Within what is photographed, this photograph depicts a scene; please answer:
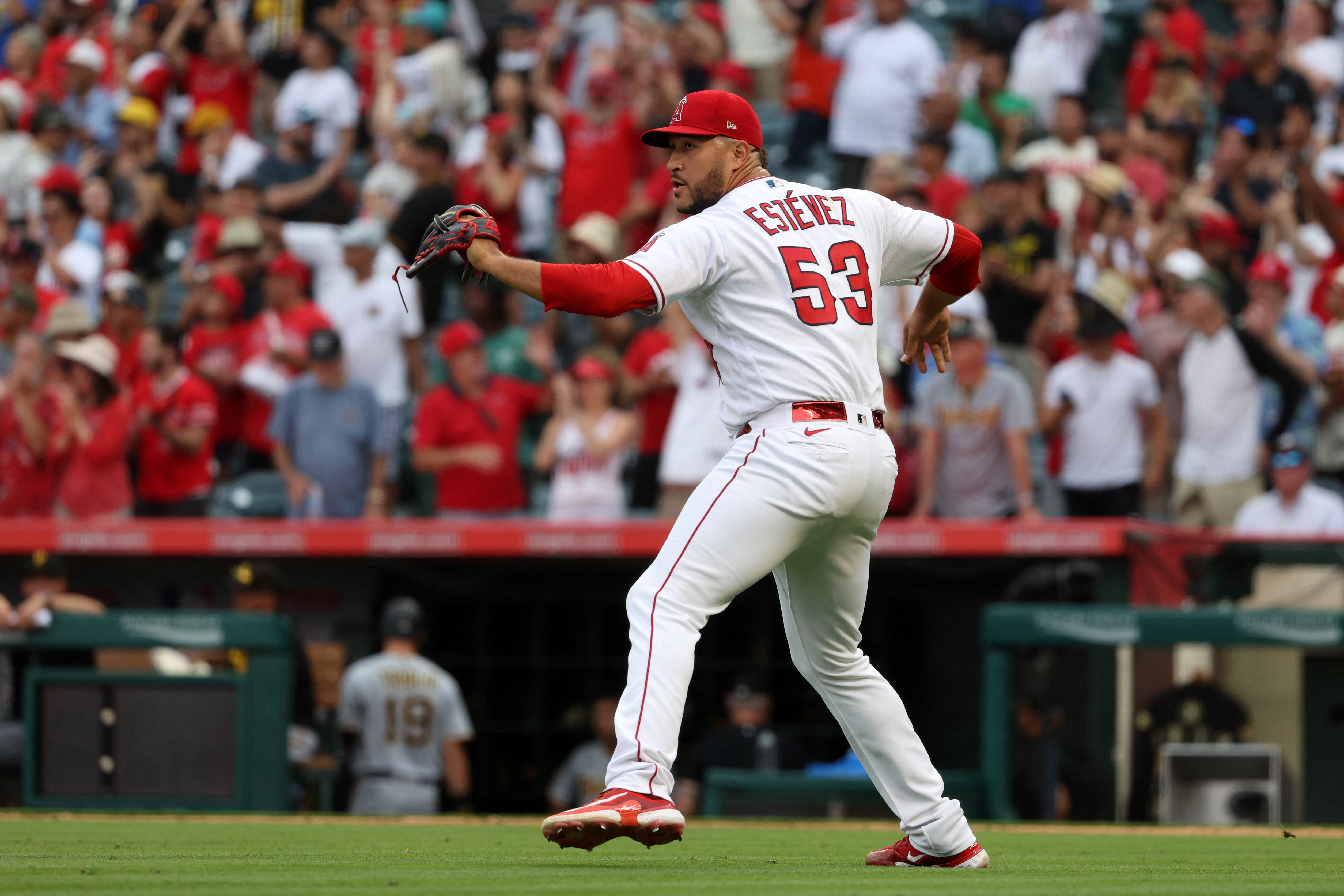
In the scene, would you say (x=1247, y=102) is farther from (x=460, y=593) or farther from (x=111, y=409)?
(x=111, y=409)

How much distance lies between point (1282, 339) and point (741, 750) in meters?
3.94

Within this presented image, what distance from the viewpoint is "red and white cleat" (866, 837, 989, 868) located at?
14.2 ft

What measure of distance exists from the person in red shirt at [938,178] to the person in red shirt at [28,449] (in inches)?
212

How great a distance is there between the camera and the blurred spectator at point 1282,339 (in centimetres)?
962

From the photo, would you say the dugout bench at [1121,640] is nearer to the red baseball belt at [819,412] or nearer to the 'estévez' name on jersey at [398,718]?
the 'estévez' name on jersey at [398,718]

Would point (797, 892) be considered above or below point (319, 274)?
below

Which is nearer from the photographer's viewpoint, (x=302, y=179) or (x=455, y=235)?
(x=455, y=235)

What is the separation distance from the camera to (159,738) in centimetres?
786

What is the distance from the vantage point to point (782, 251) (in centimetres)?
425

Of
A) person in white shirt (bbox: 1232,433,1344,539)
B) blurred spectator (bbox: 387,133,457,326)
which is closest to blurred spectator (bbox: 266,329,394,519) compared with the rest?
blurred spectator (bbox: 387,133,457,326)

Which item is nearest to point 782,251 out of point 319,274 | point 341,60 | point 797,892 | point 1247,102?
point 797,892

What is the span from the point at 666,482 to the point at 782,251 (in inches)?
207

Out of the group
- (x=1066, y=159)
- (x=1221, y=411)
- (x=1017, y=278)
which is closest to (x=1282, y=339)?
(x=1221, y=411)

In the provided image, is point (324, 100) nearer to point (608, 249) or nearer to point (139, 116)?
point (139, 116)
